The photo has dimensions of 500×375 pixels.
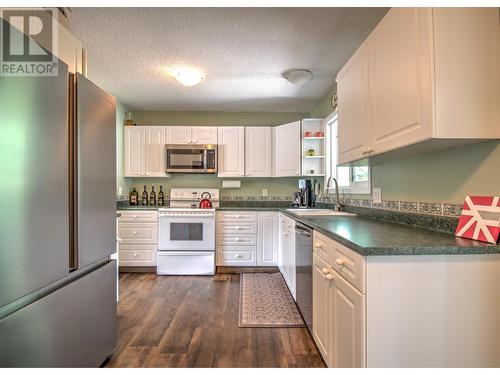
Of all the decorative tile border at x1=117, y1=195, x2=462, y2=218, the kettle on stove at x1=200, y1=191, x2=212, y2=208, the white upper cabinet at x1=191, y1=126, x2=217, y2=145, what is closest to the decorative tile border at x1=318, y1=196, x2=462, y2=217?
the decorative tile border at x1=117, y1=195, x2=462, y2=218

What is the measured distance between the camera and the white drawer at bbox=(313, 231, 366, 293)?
1073 mm

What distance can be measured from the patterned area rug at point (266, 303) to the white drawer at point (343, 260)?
2.82 feet

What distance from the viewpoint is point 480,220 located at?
44.9 inches

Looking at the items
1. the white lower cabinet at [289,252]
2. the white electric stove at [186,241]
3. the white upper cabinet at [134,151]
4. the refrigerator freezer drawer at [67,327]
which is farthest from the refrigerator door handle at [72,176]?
the white upper cabinet at [134,151]

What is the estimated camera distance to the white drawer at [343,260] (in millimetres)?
1073

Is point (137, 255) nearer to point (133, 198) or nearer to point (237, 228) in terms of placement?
point (133, 198)

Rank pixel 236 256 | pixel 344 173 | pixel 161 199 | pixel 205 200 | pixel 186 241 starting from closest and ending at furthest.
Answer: pixel 344 173
pixel 186 241
pixel 236 256
pixel 205 200
pixel 161 199

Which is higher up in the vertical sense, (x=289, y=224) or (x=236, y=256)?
(x=289, y=224)

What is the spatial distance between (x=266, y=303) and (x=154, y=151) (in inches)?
103

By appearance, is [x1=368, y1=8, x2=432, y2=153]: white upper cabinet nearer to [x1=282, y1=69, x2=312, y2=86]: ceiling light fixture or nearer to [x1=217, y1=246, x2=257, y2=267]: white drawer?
[x1=282, y1=69, x2=312, y2=86]: ceiling light fixture

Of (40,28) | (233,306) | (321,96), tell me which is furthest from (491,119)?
(321,96)

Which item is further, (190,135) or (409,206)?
(190,135)

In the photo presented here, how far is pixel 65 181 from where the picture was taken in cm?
114

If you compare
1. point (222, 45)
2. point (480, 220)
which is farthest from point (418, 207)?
point (222, 45)
